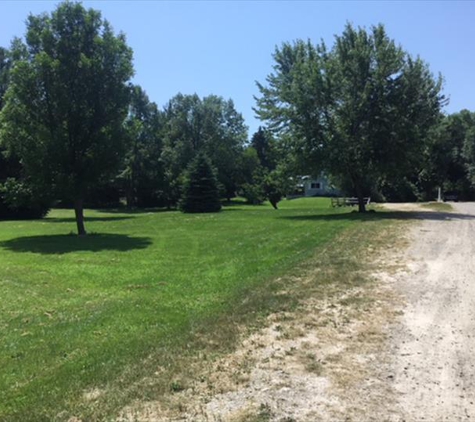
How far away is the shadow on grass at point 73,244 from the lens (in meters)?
17.8

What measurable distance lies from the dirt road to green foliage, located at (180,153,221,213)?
33.1 metres

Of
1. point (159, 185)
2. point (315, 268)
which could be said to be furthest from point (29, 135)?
point (159, 185)

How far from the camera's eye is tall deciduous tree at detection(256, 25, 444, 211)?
91.7ft

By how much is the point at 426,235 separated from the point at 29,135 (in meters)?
17.3

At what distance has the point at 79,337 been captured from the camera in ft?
22.8

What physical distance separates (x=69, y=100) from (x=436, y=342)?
20.7m

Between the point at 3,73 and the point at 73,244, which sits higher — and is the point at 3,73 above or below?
above

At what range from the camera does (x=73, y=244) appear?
19625 millimetres

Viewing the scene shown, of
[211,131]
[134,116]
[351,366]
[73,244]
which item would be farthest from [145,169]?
[351,366]

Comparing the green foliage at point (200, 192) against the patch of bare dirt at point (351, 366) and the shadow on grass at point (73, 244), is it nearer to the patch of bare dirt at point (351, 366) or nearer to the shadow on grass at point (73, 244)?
the shadow on grass at point (73, 244)

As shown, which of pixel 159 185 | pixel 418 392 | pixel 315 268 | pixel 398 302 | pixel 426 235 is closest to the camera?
pixel 418 392

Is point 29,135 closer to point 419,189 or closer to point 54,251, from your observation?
point 54,251

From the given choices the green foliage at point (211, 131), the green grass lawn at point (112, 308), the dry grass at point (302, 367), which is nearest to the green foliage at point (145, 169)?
the green foliage at point (211, 131)

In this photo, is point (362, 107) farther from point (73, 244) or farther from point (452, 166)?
point (452, 166)
